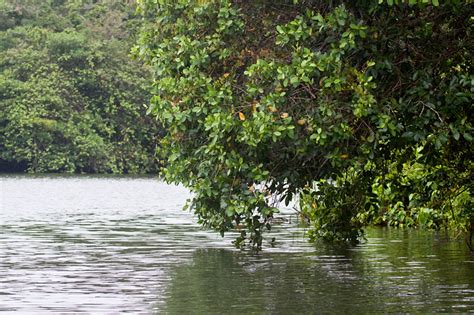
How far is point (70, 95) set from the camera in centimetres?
9181

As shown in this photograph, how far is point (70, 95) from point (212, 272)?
71218 millimetres

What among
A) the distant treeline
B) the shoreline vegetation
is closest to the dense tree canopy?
the shoreline vegetation

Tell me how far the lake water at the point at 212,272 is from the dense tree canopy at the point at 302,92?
1384mm

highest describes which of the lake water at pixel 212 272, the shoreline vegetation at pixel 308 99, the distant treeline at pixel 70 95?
the distant treeline at pixel 70 95

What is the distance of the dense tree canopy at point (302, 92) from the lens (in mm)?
20172

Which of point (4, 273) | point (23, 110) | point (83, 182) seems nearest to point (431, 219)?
point (4, 273)

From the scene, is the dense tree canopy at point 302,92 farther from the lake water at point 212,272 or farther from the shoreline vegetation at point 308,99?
the lake water at point 212,272

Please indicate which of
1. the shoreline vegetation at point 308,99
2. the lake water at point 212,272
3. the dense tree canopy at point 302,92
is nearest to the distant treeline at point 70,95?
the lake water at point 212,272

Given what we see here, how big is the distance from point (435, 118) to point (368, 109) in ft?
4.50

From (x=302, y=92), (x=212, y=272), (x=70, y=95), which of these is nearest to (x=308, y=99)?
(x=302, y=92)

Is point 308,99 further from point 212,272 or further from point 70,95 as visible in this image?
point 70,95

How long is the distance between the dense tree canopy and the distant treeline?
6462 centimetres

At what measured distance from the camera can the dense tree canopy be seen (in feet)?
66.2

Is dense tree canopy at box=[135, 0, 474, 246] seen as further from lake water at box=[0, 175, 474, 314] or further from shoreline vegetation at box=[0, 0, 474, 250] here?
lake water at box=[0, 175, 474, 314]
